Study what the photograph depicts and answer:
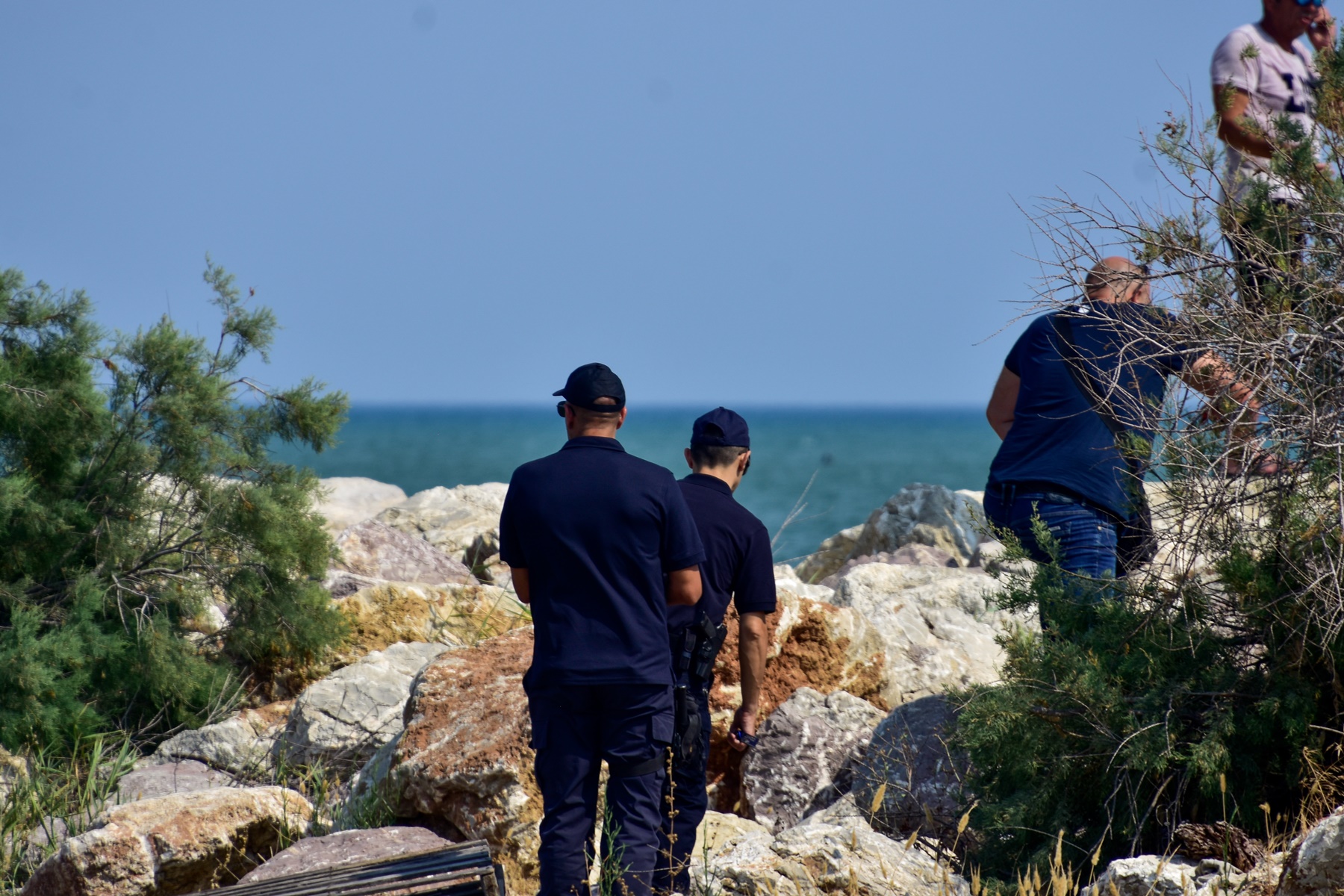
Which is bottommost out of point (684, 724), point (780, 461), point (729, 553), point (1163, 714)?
point (684, 724)

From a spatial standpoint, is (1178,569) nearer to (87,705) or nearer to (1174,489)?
(1174,489)

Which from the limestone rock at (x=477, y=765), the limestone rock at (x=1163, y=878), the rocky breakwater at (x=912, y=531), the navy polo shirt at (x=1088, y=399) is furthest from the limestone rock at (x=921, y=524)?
the limestone rock at (x=1163, y=878)

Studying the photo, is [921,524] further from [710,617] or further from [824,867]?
[824,867]

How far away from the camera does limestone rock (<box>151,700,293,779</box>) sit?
21.1 feet

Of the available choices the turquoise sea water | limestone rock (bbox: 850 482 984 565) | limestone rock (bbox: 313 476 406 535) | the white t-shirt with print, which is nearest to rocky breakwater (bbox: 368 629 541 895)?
the turquoise sea water

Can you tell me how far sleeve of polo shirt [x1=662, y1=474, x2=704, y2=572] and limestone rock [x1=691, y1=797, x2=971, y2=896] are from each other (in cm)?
94

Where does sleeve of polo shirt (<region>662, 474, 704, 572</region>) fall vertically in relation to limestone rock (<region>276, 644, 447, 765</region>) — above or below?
above

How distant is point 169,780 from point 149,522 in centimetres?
195

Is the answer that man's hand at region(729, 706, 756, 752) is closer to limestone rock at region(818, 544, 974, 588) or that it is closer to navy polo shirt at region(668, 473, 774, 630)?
navy polo shirt at region(668, 473, 774, 630)

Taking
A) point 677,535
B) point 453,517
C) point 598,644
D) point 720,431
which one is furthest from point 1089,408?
point 453,517

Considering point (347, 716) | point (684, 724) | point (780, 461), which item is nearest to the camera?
point (684, 724)

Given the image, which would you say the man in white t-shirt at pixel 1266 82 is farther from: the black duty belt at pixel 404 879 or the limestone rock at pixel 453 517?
the limestone rock at pixel 453 517

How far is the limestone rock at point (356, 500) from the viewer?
14664 mm

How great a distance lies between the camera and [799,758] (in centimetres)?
542
